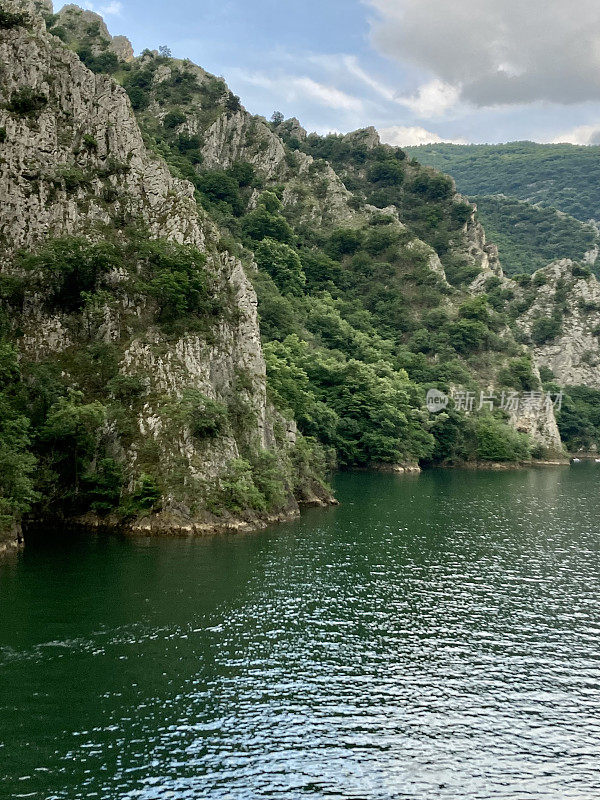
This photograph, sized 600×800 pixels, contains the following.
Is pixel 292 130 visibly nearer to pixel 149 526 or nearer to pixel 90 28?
pixel 90 28

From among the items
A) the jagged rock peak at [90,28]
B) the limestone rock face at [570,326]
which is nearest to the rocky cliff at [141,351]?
the limestone rock face at [570,326]

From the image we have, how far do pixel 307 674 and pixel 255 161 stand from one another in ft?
446

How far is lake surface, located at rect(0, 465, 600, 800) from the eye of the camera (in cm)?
2422

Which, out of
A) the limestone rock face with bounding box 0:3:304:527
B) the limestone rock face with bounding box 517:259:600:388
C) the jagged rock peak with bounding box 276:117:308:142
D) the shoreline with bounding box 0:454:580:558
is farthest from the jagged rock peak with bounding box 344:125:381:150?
the shoreline with bounding box 0:454:580:558

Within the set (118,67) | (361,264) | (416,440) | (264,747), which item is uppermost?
(118,67)

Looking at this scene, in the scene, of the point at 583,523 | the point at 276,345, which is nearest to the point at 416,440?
the point at 276,345

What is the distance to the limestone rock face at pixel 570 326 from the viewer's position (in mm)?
170750

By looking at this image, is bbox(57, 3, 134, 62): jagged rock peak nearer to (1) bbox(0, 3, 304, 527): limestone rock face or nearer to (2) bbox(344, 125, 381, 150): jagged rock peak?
(2) bbox(344, 125, 381, 150): jagged rock peak

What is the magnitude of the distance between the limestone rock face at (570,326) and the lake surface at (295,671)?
12308 centimetres

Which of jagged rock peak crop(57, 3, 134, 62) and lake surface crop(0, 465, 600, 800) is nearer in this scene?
lake surface crop(0, 465, 600, 800)

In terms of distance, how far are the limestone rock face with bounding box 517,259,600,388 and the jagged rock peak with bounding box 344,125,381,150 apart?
55.1m

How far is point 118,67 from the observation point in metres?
156

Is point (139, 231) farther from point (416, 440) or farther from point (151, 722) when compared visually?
point (416, 440)

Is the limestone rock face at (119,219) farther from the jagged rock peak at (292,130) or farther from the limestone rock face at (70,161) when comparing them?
the jagged rock peak at (292,130)
